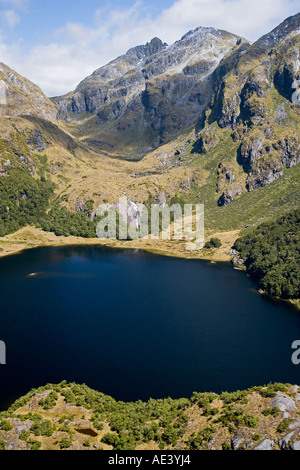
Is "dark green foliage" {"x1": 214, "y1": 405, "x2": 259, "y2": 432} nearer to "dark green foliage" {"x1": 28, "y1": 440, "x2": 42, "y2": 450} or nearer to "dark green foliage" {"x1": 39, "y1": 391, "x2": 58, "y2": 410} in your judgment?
"dark green foliage" {"x1": 28, "y1": 440, "x2": 42, "y2": 450}

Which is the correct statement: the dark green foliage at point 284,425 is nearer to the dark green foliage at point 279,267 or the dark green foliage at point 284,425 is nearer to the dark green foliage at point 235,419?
the dark green foliage at point 235,419

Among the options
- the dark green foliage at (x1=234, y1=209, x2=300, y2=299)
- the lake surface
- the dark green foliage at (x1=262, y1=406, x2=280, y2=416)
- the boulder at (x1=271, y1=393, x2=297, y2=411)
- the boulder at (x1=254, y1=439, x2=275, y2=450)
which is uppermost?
the dark green foliage at (x1=234, y1=209, x2=300, y2=299)

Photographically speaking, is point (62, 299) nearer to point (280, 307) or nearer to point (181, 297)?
point (181, 297)

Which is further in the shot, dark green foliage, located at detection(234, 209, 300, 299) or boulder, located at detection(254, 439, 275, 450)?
dark green foliage, located at detection(234, 209, 300, 299)

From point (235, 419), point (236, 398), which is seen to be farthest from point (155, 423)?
point (235, 419)

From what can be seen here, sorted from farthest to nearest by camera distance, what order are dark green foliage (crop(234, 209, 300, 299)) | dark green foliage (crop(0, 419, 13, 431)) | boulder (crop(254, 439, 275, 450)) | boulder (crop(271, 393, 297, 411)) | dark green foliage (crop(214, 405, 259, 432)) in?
dark green foliage (crop(234, 209, 300, 299)), dark green foliage (crop(0, 419, 13, 431)), boulder (crop(271, 393, 297, 411)), dark green foliage (crop(214, 405, 259, 432)), boulder (crop(254, 439, 275, 450))

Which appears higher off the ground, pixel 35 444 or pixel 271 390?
Answer: pixel 271 390

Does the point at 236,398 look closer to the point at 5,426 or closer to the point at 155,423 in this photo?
the point at 155,423

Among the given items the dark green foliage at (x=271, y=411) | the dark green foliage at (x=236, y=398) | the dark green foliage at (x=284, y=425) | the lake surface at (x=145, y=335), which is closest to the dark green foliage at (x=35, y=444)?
the lake surface at (x=145, y=335)

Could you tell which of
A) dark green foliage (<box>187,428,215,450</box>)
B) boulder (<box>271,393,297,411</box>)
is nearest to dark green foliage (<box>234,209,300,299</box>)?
boulder (<box>271,393,297,411</box>)
